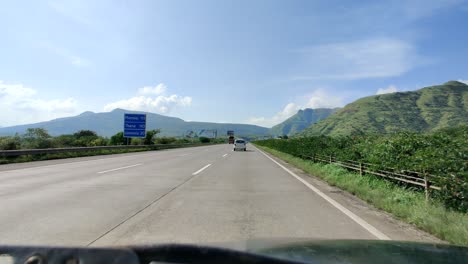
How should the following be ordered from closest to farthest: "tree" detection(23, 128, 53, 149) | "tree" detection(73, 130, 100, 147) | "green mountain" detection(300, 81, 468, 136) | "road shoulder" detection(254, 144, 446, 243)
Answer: "road shoulder" detection(254, 144, 446, 243) < "tree" detection(23, 128, 53, 149) < "tree" detection(73, 130, 100, 147) < "green mountain" detection(300, 81, 468, 136)

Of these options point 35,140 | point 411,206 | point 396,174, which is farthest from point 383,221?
point 35,140

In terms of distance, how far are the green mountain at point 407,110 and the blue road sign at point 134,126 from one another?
71038 mm

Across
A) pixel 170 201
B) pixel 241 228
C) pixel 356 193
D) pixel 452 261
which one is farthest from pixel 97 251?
pixel 356 193

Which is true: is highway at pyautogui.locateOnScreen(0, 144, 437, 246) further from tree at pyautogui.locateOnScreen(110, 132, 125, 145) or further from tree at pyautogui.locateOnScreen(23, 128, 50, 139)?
tree at pyautogui.locateOnScreen(110, 132, 125, 145)

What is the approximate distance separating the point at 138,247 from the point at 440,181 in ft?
24.4

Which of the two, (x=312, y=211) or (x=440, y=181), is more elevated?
(x=440, y=181)

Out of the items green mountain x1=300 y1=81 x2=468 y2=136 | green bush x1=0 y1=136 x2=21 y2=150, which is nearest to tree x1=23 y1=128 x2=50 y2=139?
green bush x1=0 y1=136 x2=21 y2=150

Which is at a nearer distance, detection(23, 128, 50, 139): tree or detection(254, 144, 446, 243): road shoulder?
detection(254, 144, 446, 243): road shoulder

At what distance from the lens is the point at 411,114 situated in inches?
5108

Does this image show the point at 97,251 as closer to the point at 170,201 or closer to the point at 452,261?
the point at 452,261

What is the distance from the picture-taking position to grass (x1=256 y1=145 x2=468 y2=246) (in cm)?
572

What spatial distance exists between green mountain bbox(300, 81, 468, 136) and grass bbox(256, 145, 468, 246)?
95.8 metres

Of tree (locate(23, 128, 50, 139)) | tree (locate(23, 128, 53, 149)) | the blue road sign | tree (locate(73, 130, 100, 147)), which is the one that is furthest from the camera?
the blue road sign

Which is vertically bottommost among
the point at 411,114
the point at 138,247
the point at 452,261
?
the point at 452,261
